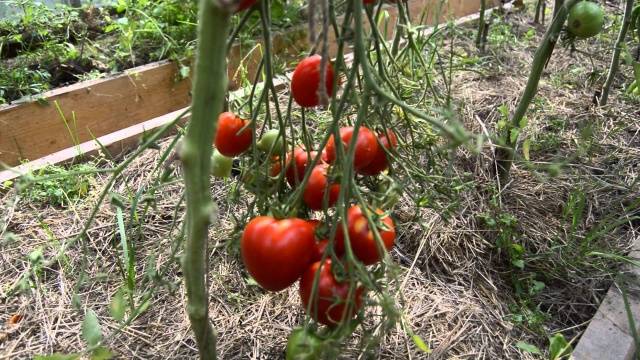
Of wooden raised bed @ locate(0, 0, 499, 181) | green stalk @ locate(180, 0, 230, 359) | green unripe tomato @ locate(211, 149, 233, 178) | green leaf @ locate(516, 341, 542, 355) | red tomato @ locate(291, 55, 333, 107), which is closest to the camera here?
green stalk @ locate(180, 0, 230, 359)

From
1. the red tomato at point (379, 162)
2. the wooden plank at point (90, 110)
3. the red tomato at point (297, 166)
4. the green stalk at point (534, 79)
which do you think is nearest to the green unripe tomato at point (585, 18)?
the green stalk at point (534, 79)

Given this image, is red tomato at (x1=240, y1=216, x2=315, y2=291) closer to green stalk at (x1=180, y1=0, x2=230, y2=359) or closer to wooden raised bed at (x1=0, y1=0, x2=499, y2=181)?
green stalk at (x1=180, y1=0, x2=230, y2=359)

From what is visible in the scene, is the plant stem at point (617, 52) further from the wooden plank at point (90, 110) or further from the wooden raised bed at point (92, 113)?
the wooden plank at point (90, 110)

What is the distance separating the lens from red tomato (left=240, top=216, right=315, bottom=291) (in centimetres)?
72

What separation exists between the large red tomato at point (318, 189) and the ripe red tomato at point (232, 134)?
0.54 ft

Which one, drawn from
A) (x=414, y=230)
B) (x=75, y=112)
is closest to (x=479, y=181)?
(x=414, y=230)

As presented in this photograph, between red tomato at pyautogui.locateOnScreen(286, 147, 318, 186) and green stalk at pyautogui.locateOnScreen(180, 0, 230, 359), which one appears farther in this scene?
red tomato at pyautogui.locateOnScreen(286, 147, 318, 186)

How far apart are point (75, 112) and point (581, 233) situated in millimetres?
1718

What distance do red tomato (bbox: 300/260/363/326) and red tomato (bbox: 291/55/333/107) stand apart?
27 cm

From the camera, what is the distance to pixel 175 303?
123cm

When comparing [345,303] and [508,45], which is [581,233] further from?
[508,45]

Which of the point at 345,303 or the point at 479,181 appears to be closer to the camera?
the point at 345,303

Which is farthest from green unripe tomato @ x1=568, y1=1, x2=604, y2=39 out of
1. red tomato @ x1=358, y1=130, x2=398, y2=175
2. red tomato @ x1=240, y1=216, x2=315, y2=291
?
red tomato @ x1=240, y1=216, x2=315, y2=291

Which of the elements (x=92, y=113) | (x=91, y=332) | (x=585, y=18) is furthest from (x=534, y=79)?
(x=92, y=113)
